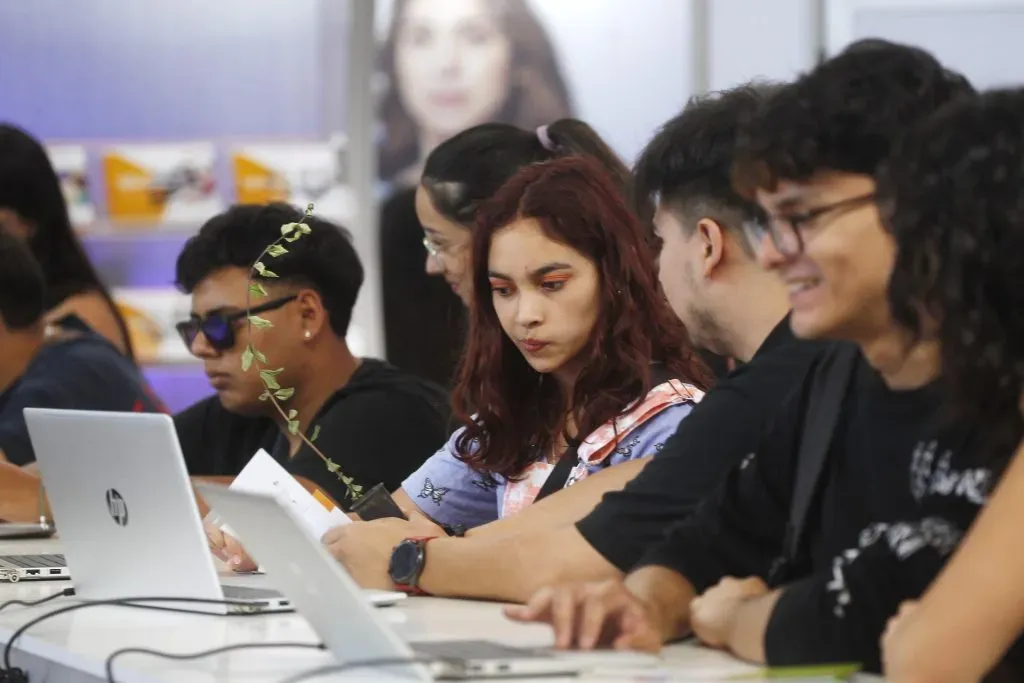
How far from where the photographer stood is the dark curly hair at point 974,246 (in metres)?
1.36

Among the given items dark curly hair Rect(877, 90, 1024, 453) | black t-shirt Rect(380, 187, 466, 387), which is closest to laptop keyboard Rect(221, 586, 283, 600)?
dark curly hair Rect(877, 90, 1024, 453)

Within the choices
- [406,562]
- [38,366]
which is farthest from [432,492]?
[38,366]

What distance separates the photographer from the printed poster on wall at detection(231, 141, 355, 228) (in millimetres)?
5539

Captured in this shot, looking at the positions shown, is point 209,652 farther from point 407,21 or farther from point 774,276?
point 407,21

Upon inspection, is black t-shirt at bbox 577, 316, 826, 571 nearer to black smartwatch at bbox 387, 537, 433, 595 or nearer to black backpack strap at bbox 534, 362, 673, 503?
black smartwatch at bbox 387, 537, 433, 595

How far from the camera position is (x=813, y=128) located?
1541mm

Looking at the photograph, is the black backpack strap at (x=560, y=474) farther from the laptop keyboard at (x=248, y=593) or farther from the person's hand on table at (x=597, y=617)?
the person's hand on table at (x=597, y=617)

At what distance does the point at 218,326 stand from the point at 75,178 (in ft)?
8.50

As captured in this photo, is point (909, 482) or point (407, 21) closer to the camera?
point (909, 482)

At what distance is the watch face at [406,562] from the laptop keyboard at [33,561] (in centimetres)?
55

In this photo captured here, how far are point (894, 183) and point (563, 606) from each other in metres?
0.51

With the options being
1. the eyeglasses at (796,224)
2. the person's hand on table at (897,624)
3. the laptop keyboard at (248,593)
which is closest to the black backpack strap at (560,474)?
the laptop keyboard at (248,593)

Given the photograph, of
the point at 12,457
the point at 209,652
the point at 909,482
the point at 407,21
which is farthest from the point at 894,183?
the point at 407,21

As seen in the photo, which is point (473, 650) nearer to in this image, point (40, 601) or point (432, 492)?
point (40, 601)
